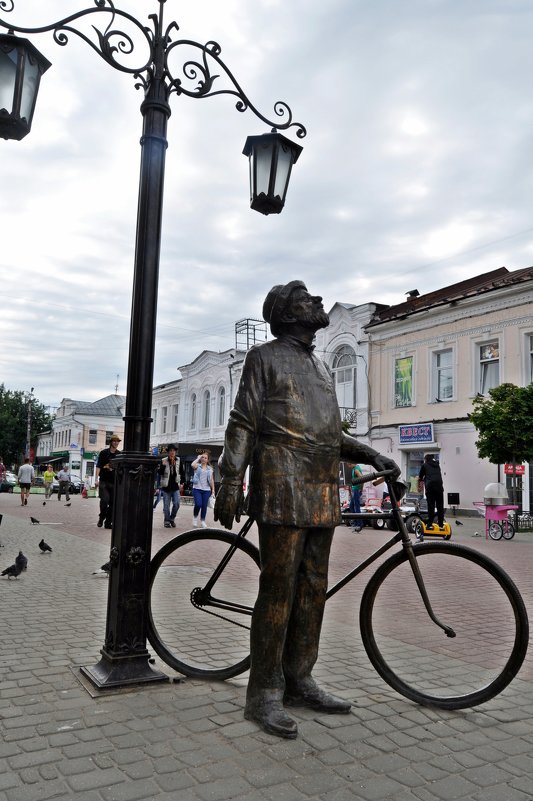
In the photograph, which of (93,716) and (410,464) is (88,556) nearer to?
(93,716)

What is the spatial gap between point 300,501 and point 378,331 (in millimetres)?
27837

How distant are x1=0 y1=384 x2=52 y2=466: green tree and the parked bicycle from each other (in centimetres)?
6294

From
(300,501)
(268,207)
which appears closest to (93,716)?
(300,501)

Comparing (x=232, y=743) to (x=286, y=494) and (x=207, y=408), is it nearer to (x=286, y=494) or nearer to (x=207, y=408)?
(x=286, y=494)

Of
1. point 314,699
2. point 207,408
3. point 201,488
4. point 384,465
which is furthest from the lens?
point 207,408

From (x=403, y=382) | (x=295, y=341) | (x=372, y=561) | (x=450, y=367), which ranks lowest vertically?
(x=372, y=561)

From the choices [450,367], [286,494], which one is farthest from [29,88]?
[450,367]

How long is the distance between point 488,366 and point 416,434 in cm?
408

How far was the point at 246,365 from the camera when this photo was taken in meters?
3.40

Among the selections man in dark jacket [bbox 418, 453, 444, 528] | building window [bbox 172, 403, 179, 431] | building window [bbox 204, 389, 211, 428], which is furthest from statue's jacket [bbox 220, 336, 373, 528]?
building window [bbox 172, 403, 179, 431]

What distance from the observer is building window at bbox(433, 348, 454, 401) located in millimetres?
27016

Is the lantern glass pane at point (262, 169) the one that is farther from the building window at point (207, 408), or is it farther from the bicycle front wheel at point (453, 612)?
the building window at point (207, 408)

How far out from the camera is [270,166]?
4.79 metres

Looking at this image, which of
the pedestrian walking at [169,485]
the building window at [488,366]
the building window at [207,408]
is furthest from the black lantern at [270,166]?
the building window at [207,408]
